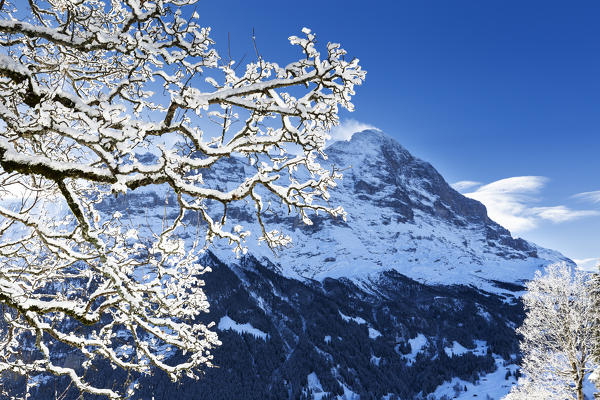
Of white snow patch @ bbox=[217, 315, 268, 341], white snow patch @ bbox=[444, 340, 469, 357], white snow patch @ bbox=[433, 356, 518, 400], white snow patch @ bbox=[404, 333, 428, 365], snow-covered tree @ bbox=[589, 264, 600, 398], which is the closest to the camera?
snow-covered tree @ bbox=[589, 264, 600, 398]

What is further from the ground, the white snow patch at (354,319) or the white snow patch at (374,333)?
the white snow patch at (354,319)

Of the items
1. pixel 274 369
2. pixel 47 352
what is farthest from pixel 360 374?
pixel 47 352

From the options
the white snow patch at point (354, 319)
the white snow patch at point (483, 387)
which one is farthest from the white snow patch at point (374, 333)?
the white snow patch at point (483, 387)

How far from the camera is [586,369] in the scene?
508 inches

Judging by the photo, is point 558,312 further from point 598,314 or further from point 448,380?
point 448,380

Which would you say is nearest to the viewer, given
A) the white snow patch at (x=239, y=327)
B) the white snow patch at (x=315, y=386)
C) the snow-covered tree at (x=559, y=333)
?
the snow-covered tree at (x=559, y=333)

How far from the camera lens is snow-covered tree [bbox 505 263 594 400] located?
1300 centimetres

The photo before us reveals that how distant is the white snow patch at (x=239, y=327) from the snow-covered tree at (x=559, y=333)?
549 ft

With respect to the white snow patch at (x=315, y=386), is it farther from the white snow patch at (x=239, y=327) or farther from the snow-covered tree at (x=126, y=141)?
the snow-covered tree at (x=126, y=141)

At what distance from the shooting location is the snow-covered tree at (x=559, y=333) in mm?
13000

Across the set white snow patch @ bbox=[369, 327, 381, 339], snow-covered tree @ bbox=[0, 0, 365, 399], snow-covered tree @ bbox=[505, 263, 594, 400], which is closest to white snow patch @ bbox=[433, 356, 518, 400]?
white snow patch @ bbox=[369, 327, 381, 339]

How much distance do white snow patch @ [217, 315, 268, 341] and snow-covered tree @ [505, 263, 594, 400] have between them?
16735 centimetres

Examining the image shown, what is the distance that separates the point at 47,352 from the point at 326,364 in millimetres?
164576

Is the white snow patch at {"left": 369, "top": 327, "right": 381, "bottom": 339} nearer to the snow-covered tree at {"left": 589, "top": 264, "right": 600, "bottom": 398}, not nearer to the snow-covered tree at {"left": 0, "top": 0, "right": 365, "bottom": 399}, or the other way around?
the snow-covered tree at {"left": 589, "top": 264, "right": 600, "bottom": 398}
